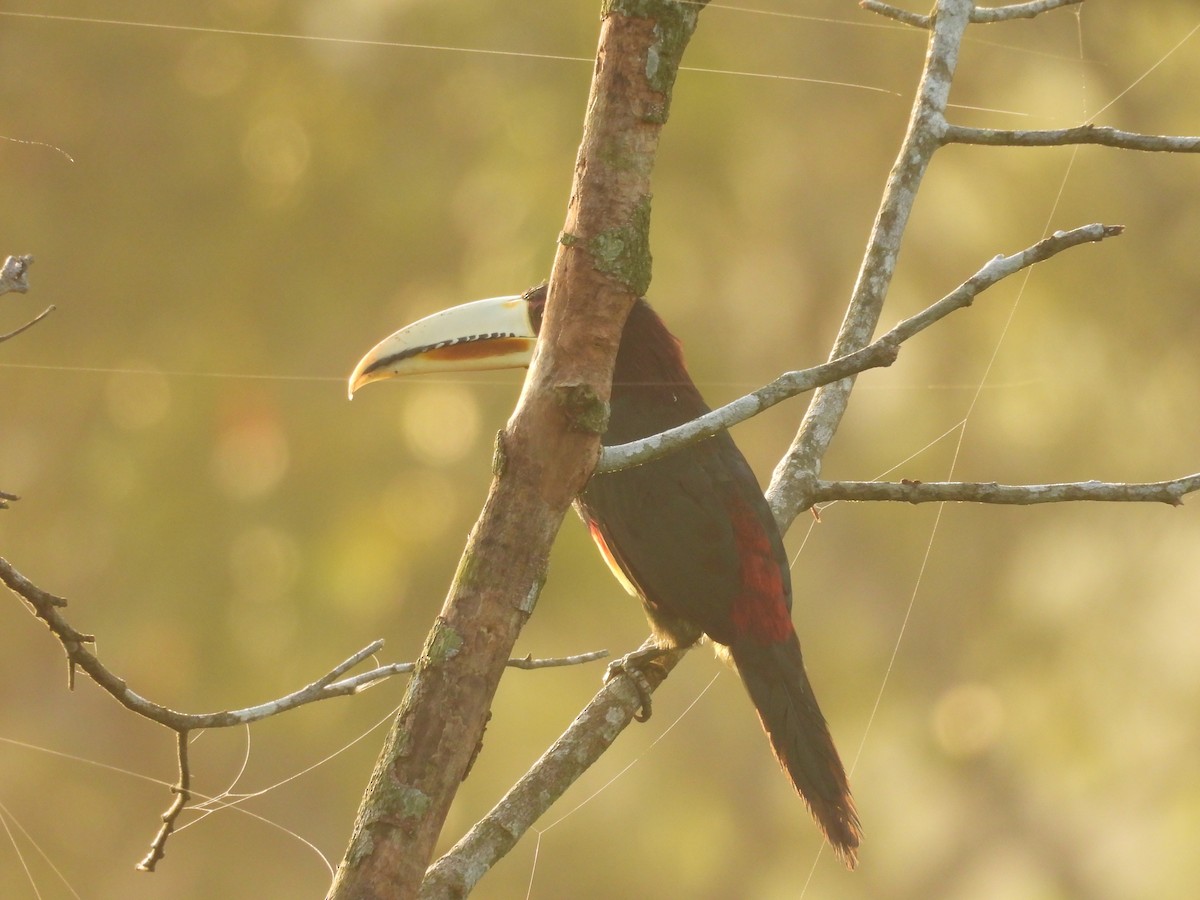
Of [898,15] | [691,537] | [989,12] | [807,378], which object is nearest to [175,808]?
[807,378]

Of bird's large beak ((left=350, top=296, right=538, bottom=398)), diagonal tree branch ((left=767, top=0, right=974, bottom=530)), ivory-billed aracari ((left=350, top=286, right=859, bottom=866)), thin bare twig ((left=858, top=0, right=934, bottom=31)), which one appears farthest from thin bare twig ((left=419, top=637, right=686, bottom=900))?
thin bare twig ((left=858, top=0, right=934, bottom=31))

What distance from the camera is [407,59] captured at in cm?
451

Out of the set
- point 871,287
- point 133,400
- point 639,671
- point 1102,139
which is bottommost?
point 639,671

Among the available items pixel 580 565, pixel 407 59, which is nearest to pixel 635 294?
pixel 580 565

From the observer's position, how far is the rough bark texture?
0.91 meters

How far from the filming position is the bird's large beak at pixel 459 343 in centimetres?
181

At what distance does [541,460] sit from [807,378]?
238mm

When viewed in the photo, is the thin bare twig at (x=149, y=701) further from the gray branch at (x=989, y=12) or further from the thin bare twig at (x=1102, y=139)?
the gray branch at (x=989, y=12)

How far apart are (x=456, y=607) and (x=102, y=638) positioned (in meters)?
3.43

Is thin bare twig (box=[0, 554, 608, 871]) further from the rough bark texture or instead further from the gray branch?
the gray branch

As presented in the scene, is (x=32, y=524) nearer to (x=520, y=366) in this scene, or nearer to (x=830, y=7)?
(x=520, y=366)

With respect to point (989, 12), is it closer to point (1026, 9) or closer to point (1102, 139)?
point (1026, 9)

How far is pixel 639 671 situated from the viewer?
1616 mm

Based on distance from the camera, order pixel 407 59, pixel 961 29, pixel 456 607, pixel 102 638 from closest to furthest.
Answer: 1. pixel 456 607
2. pixel 961 29
3. pixel 102 638
4. pixel 407 59
